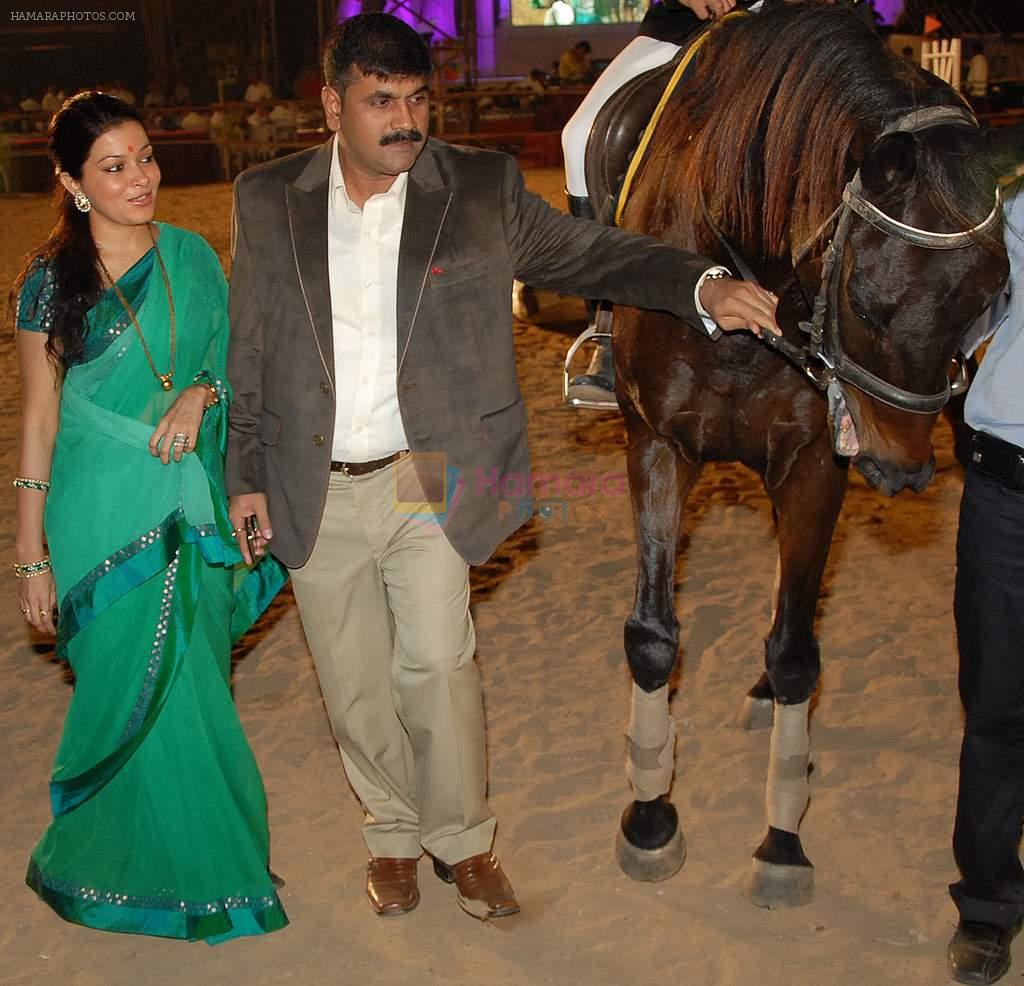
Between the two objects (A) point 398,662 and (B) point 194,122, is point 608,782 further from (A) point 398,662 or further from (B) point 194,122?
(B) point 194,122

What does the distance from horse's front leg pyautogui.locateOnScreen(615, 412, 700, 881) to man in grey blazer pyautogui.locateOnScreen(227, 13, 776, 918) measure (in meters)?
0.52

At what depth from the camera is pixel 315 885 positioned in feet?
11.8

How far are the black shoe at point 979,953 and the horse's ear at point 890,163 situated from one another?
5.86 feet

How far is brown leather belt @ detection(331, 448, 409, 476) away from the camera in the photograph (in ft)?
10.4

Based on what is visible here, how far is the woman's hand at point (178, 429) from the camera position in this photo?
10.3ft

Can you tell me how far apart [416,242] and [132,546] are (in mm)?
1029

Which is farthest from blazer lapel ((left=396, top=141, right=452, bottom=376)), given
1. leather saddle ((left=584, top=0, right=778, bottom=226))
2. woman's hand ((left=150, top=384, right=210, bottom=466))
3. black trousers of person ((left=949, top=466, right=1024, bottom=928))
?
black trousers of person ((left=949, top=466, right=1024, bottom=928))

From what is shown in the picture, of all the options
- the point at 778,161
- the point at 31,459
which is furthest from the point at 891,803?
the point at 31,459

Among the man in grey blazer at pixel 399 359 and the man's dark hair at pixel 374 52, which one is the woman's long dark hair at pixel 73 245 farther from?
the man's dark hair at pixel 374 52

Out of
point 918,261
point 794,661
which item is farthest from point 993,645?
point 918,261

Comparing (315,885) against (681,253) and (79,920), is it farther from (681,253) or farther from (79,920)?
(681,253)

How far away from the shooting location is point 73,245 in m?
3.15

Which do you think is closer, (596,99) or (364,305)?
(364,305)

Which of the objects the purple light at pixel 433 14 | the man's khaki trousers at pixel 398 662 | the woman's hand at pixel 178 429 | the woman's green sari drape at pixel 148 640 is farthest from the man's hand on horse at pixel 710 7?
→ the purple light at pixel 433 14
